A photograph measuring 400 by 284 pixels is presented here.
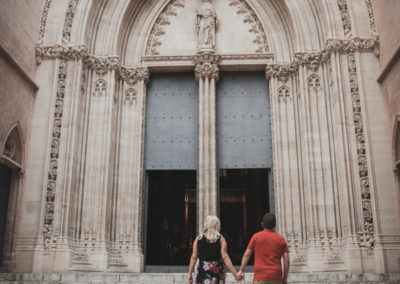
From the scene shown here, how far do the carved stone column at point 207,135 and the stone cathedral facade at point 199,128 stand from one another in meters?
0.04

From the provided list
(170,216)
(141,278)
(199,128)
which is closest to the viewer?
(141,278)

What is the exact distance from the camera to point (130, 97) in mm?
15445

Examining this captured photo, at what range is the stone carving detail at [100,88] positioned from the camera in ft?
48.1

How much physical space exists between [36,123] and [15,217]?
2714 mm

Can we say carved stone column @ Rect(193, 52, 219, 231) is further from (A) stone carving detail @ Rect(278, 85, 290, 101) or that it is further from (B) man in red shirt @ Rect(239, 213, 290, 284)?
(B) man in red shirt @ Rect(239, 213, 290, 284)

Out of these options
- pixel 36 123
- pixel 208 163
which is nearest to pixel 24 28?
pixel 36 123

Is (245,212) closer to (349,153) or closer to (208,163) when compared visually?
(208,163)

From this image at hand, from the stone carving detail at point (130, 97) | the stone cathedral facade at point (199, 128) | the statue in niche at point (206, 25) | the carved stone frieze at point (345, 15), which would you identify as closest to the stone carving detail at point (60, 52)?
the stone cathedral facade at point (199, 128)

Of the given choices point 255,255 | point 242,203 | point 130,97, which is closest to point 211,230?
point 255,255

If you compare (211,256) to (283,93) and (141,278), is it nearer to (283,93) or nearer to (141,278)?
(141,278)

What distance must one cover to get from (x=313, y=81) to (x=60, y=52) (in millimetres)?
7655

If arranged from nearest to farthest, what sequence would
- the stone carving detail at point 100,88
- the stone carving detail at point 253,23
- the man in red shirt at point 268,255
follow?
the man in red shirt at point 268,255 < the stone carving detail at point 100,88 < the stone carving detail at point 253,23

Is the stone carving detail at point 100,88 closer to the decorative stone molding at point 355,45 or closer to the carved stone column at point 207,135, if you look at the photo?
the carved stone column at point 207,135

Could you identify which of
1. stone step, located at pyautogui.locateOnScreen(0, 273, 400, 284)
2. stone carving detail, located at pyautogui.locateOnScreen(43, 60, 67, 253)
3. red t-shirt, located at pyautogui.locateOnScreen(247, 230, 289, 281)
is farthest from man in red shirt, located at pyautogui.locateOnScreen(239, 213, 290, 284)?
stone carving detail, located at pyautogui.locateOnScreen(43, 60, 67, 253)
